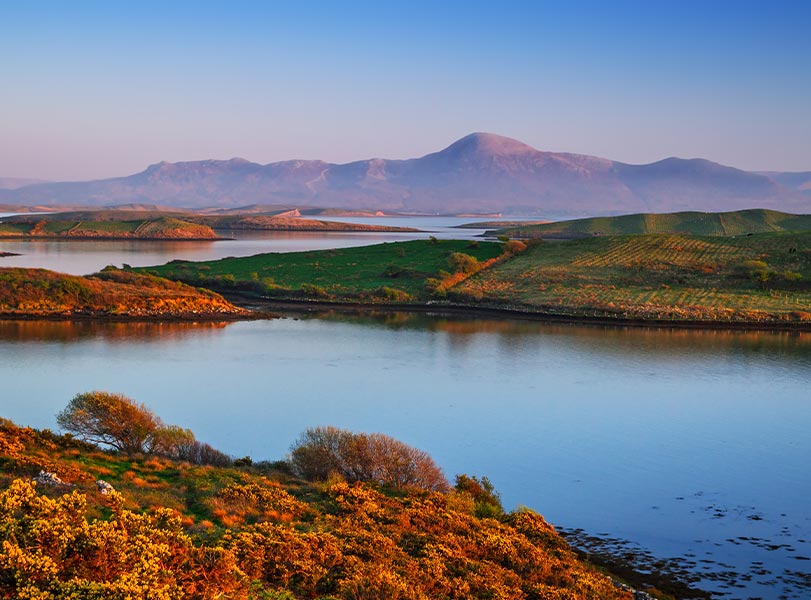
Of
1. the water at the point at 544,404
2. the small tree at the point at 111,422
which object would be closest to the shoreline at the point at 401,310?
the water at the point at 544,404

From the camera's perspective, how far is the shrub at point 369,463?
71.3 feet

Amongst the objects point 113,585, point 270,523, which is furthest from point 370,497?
point 113,585

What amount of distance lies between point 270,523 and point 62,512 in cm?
447

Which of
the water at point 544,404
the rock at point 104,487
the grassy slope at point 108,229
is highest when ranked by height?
the grassy slope at point 108,229

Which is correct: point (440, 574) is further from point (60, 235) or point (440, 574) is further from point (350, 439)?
point (60, 235)

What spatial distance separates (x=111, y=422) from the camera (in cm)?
2395

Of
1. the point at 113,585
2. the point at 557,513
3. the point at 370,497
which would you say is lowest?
the point at 557,513

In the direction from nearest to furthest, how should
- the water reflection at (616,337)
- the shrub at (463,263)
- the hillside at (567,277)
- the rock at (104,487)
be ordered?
the rock at (104,487)
the water reflection at (616,337)
the hillside at (567,277)
the shrub at (463,263)

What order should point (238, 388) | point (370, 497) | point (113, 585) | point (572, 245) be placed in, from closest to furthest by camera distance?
point (113, 585) → point (370, 497) → point (238, 388) → point (572, 245)

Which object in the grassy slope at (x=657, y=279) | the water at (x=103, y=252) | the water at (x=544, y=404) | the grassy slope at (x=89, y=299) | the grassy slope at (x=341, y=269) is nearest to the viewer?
the water at (x=544, y=404)

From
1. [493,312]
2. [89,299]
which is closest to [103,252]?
[89,299]

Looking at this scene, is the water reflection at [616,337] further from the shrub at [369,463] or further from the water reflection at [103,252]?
the water reflection at [103,252]

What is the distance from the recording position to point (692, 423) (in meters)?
32.4

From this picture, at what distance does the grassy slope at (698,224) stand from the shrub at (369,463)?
13205cm
